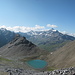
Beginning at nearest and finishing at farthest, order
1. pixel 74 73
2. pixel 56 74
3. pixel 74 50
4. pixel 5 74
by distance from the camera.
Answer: pixel 74 73, pixel 56 74, pixel 5 74, pixel 74 50

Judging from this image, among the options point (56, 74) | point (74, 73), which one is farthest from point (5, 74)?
point (74, 73)

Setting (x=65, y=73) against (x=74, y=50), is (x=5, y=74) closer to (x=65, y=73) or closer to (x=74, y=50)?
(x=65, y=73)

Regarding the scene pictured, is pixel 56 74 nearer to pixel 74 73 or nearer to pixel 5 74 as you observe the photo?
pixel 74 73

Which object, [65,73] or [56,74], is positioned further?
[56,74]

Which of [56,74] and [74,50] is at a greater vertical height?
[74,50]

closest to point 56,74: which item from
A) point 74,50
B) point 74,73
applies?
point 74,73

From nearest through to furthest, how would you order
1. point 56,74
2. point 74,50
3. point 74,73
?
point 74,73 → point 56,74 → point 74,50

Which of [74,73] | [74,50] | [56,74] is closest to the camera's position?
[74,73]

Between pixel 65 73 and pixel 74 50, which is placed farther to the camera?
pixel 74 50

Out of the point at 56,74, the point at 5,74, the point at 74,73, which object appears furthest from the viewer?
the point at 5,74
